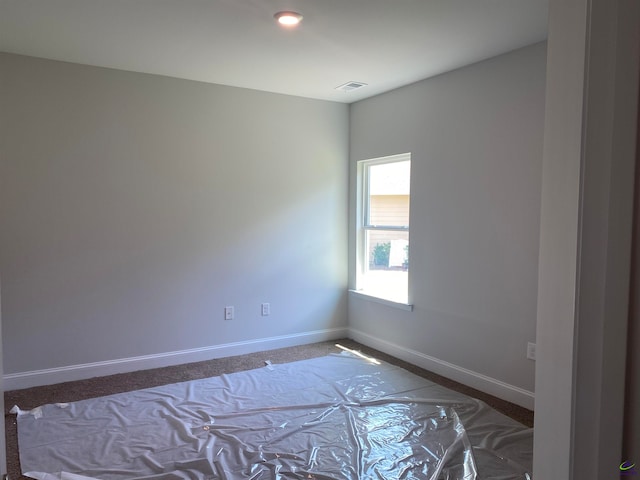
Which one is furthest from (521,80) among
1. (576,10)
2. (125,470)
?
(125,470)

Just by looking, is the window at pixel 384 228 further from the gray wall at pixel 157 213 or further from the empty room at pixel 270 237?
the gray wall at pixel 157 213

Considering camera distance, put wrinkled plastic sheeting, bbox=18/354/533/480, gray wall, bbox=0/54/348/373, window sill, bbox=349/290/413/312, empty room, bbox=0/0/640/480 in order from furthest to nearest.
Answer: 1. window sill, bbox=349/290/413/312
2. gray wall, bbox=0/54/348/373
3. empty room, bbox=0/0/640/480
4. wrinkled plastic sheeting, bbox=18/354/533/480

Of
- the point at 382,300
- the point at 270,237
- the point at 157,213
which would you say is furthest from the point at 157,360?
the point at 382,300

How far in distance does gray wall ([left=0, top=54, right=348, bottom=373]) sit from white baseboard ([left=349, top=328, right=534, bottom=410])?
648 millimetres

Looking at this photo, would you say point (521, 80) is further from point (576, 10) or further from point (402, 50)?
point (576, 10)

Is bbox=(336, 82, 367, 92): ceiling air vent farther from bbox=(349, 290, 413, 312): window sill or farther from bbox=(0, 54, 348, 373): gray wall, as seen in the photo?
bbox=(349, 290, 413, 312): window sill

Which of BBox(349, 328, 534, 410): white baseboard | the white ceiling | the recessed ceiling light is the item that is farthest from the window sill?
the recessed ceiling light

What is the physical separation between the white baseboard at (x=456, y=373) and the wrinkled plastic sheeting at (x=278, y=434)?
269 millimetres

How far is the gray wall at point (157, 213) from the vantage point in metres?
Answer: 3.46

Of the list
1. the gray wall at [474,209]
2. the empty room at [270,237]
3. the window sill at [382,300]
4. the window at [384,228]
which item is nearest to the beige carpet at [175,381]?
the empty room at [270,237]

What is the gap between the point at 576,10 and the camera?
2.51ft

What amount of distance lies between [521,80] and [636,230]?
2775mm

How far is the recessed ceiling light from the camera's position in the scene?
2619 millimetres

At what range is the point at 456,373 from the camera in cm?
370
